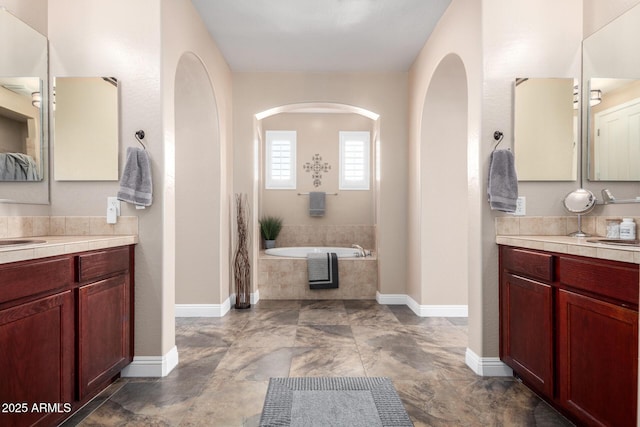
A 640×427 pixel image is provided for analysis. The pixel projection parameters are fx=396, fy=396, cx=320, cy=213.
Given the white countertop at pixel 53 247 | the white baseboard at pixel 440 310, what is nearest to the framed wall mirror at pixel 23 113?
the white countertop at pixel 53 247

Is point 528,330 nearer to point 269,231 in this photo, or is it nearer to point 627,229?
point 627,229

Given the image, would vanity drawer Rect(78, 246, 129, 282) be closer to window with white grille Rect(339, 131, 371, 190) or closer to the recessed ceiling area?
the recessed ceiling area

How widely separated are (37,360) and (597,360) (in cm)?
235

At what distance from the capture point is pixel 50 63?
2539 mm

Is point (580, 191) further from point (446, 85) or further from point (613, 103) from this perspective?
point (446, 85)

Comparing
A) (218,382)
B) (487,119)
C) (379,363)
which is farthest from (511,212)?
(218,382)

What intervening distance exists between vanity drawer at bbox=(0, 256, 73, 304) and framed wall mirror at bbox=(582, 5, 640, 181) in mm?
3054

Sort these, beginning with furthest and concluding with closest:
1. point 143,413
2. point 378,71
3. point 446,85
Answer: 1. point 378,71
2. point 446,85
3. point 143,413

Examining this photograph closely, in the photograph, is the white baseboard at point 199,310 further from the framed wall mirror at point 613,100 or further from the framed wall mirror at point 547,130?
the framed wall mirror at point 613,100

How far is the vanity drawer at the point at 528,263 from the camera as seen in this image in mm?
2059

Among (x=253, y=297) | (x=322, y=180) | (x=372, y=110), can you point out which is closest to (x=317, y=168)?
(x=322, y=180)

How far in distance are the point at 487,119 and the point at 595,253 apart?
3.81 ft

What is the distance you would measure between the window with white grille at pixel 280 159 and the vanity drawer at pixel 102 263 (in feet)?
13.2

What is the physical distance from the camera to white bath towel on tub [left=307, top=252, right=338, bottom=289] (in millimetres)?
4711
